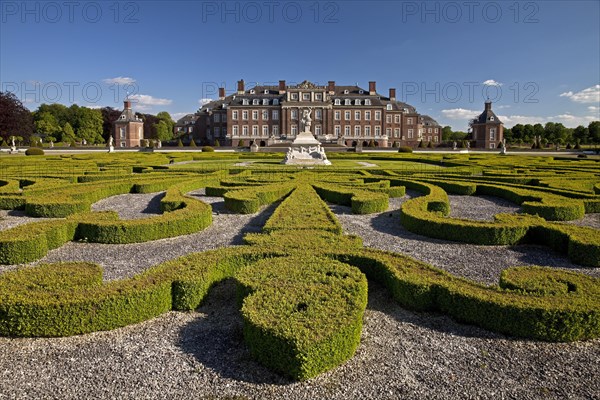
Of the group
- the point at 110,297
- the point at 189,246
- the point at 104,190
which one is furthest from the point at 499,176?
the point at 110,297

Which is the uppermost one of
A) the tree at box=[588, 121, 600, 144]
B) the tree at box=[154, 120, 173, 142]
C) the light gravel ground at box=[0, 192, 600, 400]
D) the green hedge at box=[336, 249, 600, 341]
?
the tree at box=[154, 120, 173, 142]

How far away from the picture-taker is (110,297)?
4887 mm

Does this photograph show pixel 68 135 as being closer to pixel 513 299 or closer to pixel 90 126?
pixel 90 126

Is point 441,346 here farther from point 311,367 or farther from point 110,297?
point 110,297

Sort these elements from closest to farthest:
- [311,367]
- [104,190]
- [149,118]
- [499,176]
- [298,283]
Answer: [311,367] < [298,283] < [104,190] < [499,176] < [149,118]

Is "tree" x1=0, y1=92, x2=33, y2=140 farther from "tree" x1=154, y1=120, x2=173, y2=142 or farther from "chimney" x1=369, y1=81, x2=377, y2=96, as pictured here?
"chimney" x1=369, y1=81, x2=377, y2=96

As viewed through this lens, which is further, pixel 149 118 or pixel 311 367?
pixel 149 118

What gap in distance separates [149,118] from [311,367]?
4406 inches

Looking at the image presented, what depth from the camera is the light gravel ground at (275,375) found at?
393 centimetres

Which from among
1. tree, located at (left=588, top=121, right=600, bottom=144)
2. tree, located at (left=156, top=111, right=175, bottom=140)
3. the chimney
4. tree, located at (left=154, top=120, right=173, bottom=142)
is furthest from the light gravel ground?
tree, located at (left=156, top=111, right=175, bottom=140)

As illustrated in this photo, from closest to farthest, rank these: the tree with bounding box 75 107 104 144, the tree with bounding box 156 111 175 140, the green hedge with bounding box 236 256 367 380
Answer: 1. the green hedge with bounding box 236 256 367 380
2. the tree with bounding box 75 107 104 144
3. the tree with bounding box 156 111 175 140

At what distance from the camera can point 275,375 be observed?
13.7ft

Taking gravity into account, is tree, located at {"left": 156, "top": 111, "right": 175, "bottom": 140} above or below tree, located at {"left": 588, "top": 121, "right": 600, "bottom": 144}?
above

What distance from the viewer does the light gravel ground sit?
3.93 m
